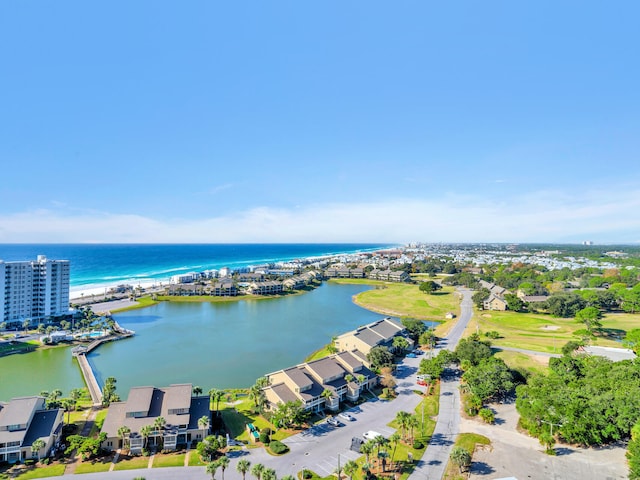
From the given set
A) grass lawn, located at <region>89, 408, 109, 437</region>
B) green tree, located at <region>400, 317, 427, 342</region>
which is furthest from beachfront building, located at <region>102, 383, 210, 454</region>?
green tree, located at <region>400, 317, 427, 342</region>

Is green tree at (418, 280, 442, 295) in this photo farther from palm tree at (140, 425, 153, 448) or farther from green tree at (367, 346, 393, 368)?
palm tree at (140, 425, 153, 448)

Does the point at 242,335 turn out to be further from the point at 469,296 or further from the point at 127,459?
the point at 469,296

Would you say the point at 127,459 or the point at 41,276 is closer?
the point at 127,459

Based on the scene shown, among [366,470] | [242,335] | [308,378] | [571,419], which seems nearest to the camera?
[366,470]

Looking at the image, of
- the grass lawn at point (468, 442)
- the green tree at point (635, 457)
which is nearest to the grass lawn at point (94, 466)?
the grass lawn at point (468, 442)

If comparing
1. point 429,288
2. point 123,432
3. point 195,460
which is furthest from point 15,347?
point 429,288

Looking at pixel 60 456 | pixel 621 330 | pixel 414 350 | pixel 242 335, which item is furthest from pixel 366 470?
pixel 621 330

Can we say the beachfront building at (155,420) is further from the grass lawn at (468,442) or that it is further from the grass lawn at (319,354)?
the grass lawn at (319,354)
